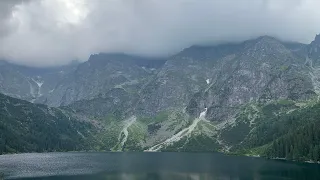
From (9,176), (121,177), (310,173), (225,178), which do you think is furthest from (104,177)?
(310,173)

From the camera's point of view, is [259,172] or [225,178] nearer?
[225,178]

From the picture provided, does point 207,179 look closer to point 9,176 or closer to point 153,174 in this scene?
point 153,174

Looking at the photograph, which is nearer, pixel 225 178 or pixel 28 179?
pixel 28 179

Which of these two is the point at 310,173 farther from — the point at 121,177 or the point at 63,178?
the point at 63,178

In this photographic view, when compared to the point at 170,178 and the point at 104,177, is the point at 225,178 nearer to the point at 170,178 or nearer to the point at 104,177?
the point at 170,178

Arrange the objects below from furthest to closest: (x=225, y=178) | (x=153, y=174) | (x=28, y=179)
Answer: (x=153, y=174) → (x=225, y=178) → (x=28, y=179)

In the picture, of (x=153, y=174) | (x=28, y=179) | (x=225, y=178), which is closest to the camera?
(x=28, y=179)

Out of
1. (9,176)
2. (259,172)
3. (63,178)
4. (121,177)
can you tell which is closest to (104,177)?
(121,177)
